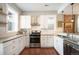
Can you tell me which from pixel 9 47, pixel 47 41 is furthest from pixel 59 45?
pixel 47 41

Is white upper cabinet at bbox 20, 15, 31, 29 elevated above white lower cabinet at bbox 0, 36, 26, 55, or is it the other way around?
white upper cabinet at bbox 20, 15, 31, 29

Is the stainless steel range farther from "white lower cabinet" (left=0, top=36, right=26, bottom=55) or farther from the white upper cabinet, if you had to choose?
"white lower cabinet" (left=0, top=36, right=26, bottom=55)

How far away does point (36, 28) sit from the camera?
7.29 m

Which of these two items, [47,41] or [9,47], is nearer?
[9,47]

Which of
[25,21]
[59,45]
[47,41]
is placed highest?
[25,21]

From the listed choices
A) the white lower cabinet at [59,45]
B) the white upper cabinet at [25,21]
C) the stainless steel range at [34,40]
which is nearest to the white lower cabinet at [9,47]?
the white lower cabinet at [59,45]

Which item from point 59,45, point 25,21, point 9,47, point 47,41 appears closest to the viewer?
point 9,47

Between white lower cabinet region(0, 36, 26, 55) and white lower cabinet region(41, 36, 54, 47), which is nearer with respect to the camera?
white lower cabinet region(0, 36, 26, 55)

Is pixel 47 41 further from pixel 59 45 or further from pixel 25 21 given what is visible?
pixel 59 45

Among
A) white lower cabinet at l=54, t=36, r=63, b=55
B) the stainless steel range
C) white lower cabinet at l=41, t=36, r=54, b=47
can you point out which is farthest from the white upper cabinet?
white lower cabinet at l=54, t=36, r=63, b=55

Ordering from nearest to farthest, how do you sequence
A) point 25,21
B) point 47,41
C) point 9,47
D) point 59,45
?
1. point 9,47
2. point 59,45
3. point 47,41
4. point 25,21

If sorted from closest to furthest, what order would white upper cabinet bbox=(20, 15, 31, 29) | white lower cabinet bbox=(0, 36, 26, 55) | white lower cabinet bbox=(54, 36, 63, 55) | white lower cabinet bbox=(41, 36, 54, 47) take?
white lower cabinet bbox=(0, 36, 26, 55) < white lower cabinet bbox=(54, 36, 63, 55) < white lower cabinet bbox=(41, 36, 54, 47) < white upper cabinet bbox=(20, 15, 31, 29)
